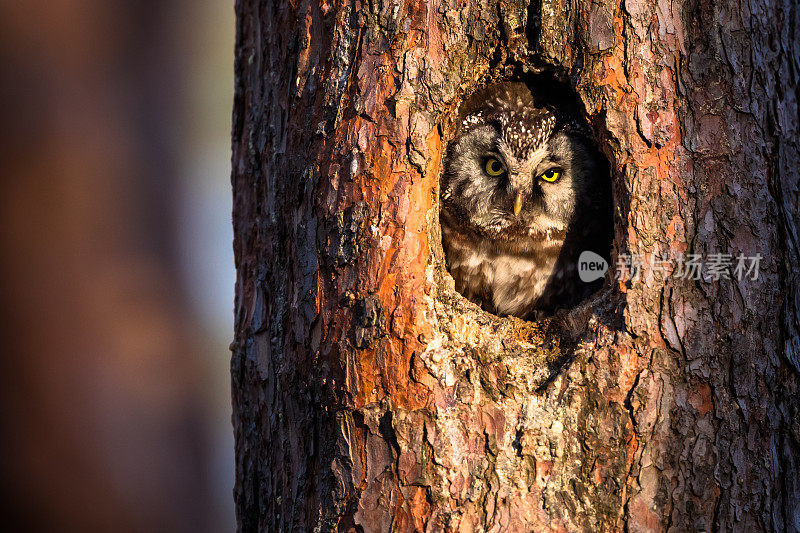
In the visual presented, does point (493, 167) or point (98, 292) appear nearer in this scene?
point (493, 167)

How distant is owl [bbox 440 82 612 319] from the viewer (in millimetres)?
2645

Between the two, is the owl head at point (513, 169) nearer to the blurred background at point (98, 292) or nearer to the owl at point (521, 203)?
the owl at point (521, 203)

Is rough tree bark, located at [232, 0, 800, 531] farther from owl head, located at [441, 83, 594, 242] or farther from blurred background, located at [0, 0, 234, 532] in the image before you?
blurred background, located at [0, 0, 234, 532]

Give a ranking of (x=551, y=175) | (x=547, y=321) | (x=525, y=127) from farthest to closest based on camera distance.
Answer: (x=551, y=175) → (x=525, y=127) → (x=547, y=321)

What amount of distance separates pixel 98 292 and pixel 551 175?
2741mm

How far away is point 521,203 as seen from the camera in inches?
108

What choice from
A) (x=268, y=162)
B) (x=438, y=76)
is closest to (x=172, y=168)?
(x=268, y=162)

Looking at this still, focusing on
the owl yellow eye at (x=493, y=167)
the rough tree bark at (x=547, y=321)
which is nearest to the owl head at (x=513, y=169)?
the owl yellow eye at (x=493, y=167)

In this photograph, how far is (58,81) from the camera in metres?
4.10

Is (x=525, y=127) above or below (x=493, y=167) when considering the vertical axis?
above

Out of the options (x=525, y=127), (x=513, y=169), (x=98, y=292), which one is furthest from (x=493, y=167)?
(x=98, y=292)

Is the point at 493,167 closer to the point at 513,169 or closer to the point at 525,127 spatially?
the point at 513,169

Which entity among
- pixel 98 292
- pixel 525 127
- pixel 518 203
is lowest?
pixel 98 292

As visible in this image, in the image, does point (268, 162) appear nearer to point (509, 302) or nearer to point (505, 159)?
point (505, 159)
